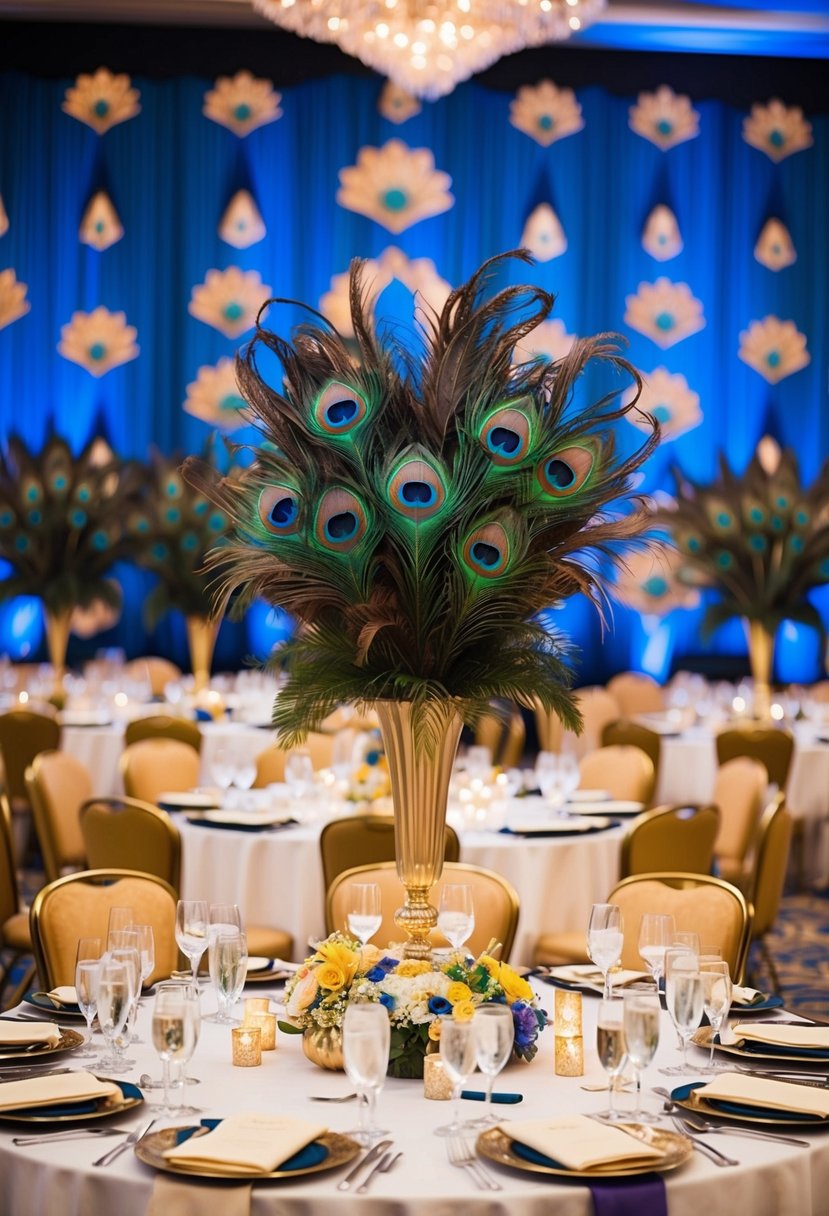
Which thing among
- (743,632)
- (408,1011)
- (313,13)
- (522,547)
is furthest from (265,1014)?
(743,632)

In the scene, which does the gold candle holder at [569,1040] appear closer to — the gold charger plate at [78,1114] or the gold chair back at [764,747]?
the gold charger plate at [78,1114]

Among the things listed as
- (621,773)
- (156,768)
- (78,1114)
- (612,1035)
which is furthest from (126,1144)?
(621,773)

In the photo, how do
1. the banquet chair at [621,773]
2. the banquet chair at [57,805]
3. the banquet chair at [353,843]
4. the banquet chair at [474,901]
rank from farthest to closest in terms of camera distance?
the banquet chair at [621,773]
the banquet chair at [57,805]
the banquet chair at [353,843]
the banquet chair at [474,901]

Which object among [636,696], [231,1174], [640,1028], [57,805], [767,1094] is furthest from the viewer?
[636,696]

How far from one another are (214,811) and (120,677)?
398cm

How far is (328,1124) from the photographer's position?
7.86ft

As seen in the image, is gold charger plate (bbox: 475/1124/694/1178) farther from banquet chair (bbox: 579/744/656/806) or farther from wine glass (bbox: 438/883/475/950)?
banquet chair (bbox: 579/744/656/806)

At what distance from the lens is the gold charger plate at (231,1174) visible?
2127mm

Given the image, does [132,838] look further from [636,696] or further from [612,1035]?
[636,696]

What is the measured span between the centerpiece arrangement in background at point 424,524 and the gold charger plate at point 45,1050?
0.64 metres

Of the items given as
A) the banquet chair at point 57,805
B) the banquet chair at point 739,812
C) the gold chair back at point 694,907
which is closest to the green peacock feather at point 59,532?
the banquet chair at point 57,805

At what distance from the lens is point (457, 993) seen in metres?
2.64

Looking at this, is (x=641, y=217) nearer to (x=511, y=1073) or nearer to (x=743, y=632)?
(x=743, y=632)

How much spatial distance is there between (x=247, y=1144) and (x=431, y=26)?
23.1 ft
